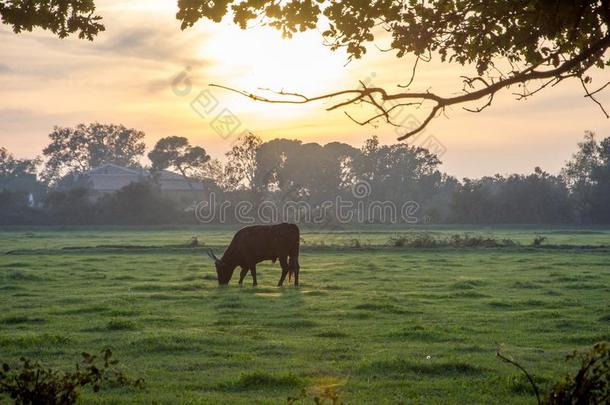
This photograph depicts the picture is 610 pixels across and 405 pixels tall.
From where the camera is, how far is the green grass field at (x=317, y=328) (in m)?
11.9

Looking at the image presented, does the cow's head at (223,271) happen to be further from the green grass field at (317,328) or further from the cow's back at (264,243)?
the cow's back at (264,243)

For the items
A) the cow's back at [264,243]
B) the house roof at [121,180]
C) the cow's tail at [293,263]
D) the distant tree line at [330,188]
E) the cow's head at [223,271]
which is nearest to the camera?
the cow's tail at [293,263]

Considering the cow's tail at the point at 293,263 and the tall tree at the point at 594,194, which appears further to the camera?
the tall tree at the point at 594,194

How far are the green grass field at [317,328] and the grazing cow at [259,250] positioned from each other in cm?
66

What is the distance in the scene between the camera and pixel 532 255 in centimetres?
4272

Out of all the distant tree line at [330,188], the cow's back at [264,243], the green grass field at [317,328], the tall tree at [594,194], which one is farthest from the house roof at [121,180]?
the cow's back at [264,243]

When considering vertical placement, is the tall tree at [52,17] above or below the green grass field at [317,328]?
above

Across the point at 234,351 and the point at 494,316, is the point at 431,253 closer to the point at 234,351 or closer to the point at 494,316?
the point at 494,316

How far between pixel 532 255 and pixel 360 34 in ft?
112

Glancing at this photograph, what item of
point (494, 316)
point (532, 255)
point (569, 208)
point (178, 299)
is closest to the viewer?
point (494, 316)

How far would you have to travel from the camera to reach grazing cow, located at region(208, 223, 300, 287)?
28297 millimetres

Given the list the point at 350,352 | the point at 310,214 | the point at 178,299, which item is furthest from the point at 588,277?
the point at 310,214

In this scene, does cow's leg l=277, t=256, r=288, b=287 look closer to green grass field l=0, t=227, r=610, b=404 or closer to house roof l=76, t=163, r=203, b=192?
green grass field l=0, t=227, r=610, b=404

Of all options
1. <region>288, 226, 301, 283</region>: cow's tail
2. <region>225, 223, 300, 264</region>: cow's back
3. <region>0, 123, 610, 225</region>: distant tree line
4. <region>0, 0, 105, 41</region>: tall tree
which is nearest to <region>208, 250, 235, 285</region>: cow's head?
<region>225, 223, 300, 264</region>: cow's back
